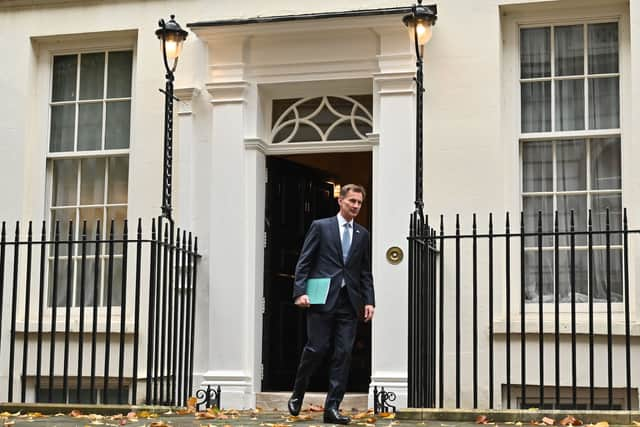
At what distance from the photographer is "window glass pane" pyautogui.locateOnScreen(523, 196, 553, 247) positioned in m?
10.7

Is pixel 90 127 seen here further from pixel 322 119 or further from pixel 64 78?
pixel 322 119

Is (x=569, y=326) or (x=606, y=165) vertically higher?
(x=606, y=165)

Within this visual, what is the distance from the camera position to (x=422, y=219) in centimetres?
970

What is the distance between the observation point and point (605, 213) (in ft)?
34.4

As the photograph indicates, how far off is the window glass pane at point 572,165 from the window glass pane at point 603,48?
74 cm

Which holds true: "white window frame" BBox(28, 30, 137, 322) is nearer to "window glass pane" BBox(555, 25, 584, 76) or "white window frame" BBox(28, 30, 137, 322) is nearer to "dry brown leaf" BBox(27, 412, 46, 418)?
"dry brown leaf" BBox(27, 412, 46, 418)

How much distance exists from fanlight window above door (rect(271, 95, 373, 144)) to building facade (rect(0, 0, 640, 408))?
17mm

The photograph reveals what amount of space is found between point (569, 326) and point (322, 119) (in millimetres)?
3327

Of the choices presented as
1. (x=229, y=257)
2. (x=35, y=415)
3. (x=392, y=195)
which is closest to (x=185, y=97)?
(x=229, y=257)

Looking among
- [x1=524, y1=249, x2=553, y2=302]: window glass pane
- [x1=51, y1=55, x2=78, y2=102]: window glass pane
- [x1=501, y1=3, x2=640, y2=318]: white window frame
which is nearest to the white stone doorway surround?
[x1=501, y1=3, x2=640, y2=318]: white window frame

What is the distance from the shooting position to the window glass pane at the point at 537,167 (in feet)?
35.3

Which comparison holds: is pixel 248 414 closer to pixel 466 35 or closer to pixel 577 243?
pixel 577 243

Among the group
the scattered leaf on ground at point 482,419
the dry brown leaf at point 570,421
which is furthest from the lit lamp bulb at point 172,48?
the dry brown leaf at point 570,421

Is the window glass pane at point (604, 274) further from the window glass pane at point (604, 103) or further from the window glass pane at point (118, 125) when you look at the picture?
the window glass pane at point (118, 125)
